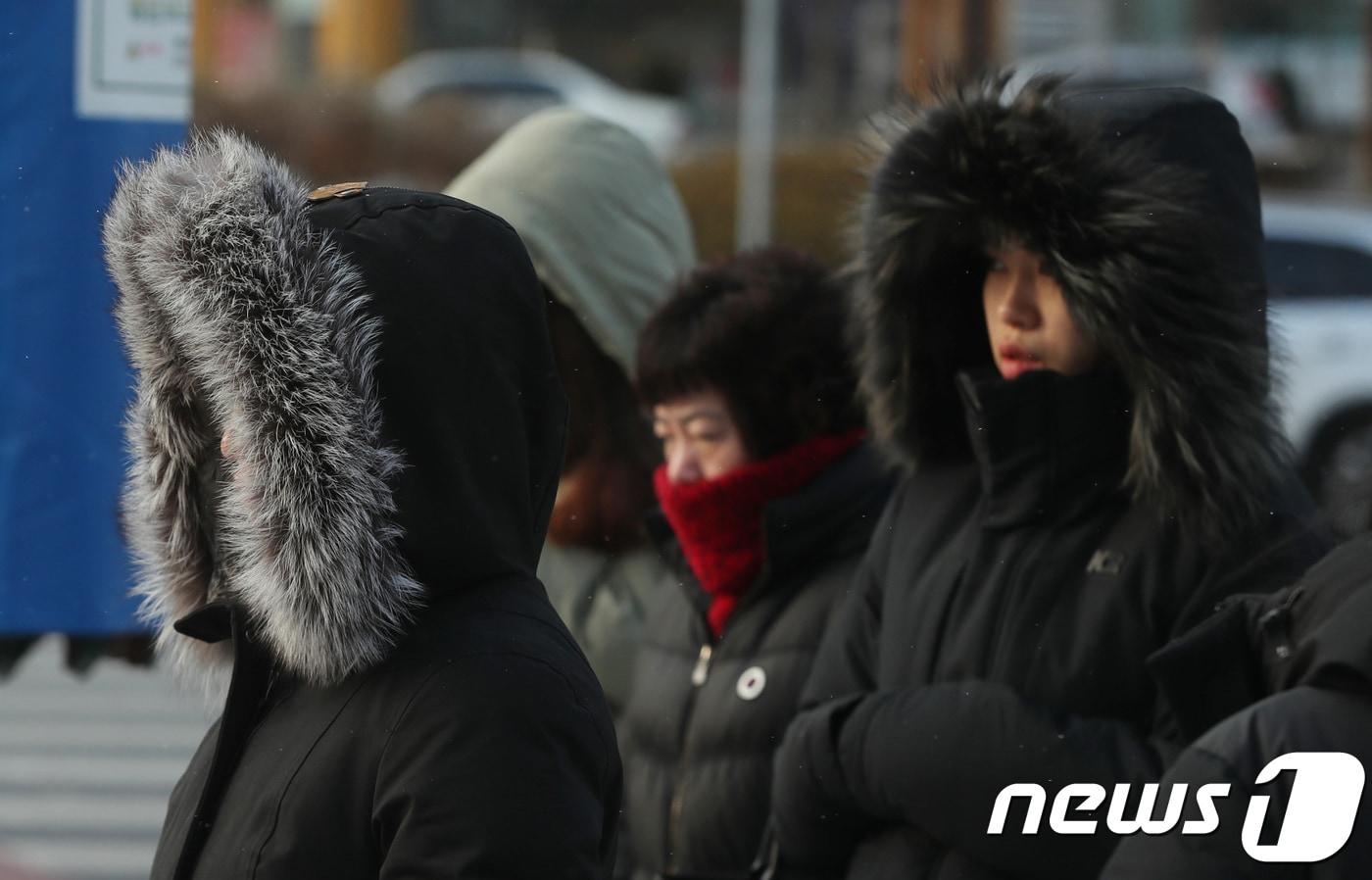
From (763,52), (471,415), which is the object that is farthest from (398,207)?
(763,52)

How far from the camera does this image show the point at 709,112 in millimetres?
18219

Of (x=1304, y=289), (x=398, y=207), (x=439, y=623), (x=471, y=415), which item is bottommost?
(x=1304, y=289)

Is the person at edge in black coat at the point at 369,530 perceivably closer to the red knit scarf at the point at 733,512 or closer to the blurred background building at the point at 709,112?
the blurred background building at the point at 709,112

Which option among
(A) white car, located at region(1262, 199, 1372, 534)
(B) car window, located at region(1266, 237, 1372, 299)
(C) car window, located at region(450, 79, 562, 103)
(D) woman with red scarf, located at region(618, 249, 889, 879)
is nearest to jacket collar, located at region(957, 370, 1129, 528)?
(D) woman with red scarf, located at region(618, 249, 889, 879)

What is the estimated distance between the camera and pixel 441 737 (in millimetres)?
1582

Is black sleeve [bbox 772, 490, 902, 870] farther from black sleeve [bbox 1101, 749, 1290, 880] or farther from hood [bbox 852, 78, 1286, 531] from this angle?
black sleeve [bbox 1101, 749, 1290, 880]

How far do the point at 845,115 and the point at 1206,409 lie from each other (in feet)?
21.0

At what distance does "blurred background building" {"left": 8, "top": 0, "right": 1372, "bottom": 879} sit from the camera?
299cm

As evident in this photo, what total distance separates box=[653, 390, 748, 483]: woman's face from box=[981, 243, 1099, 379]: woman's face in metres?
0.60

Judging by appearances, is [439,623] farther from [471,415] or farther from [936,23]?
[936,23]

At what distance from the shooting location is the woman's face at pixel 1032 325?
234cm

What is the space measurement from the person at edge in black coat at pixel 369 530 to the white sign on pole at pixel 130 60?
2.89ft

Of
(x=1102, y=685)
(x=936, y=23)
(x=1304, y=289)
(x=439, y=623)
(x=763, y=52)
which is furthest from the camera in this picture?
(x=1304, y=289)

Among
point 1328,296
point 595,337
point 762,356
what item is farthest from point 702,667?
point 1328,296
